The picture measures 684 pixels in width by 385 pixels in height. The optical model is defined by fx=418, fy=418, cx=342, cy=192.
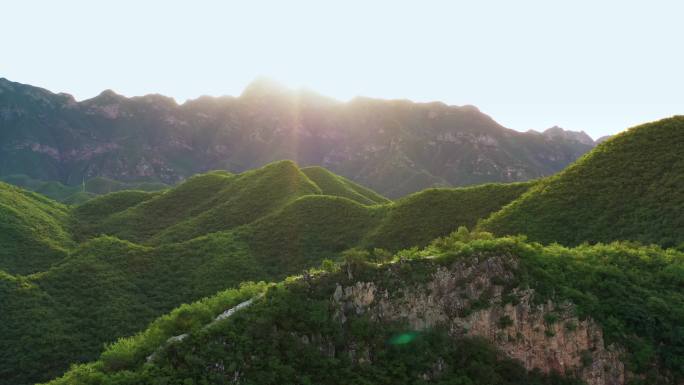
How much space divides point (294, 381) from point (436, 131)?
192m

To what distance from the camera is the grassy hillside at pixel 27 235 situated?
Answer: 1613 inches

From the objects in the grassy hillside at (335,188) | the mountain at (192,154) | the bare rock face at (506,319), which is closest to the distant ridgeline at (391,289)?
the bare rock face at (506,319)

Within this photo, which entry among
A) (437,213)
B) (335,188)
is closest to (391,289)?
Result: (437,213)

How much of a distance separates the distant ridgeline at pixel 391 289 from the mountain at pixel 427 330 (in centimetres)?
6

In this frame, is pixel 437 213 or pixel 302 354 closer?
pixel 302 354

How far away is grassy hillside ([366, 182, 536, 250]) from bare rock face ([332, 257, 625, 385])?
68.8ft

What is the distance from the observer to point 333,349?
1480 cm

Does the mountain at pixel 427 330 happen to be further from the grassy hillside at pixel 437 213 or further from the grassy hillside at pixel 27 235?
the grassy hillside at pixel 27 235

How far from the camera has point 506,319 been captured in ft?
53.3

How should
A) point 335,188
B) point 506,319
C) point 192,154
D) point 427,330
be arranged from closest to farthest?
1. point 427,330
2. point 506,319
3. point 335,188
4. point 192,154

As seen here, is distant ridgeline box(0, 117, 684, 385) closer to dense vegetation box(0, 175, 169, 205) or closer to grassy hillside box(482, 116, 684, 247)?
grassy hillside box(482, 116, 684, 247)

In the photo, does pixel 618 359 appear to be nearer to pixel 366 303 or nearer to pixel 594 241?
pixel 366 303

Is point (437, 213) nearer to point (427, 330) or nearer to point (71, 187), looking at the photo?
point (427, 330)

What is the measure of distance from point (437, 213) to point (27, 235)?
43708mm
